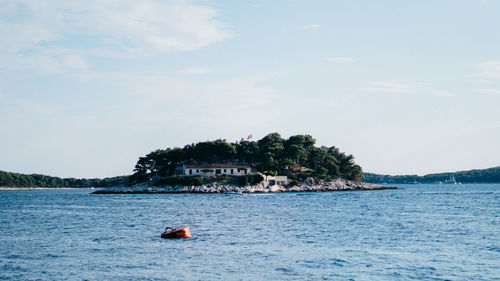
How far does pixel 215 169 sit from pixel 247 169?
11501 millimetres

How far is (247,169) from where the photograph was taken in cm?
16825

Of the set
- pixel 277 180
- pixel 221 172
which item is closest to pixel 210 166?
pixel 221 172

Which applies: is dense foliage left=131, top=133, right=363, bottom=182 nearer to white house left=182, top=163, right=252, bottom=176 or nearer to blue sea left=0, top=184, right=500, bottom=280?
white house left=182, top=163, right=252, bottom=176

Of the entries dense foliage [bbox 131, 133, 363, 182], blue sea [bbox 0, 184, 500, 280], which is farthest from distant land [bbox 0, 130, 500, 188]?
blue sea [bbox 0, 184, 500, 280]

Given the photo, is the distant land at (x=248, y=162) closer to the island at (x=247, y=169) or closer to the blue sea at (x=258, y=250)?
the island at (x=247, y=169)

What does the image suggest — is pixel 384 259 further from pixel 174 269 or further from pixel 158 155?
pixel 158 155

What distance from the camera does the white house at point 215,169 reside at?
16400 centimetres

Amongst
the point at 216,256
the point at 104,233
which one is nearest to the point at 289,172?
the point at 104,233

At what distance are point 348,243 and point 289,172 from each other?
13486 centimetres

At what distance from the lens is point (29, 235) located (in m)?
48.2

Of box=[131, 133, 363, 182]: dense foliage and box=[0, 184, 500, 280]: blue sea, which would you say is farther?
box=[131, 133, 363, 182]: dense foliage

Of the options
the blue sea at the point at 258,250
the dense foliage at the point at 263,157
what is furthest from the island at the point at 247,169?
the blue sea at the point at 258,250

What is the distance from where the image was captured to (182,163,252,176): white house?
164000 mm

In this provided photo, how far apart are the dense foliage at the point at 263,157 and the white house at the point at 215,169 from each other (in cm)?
896
